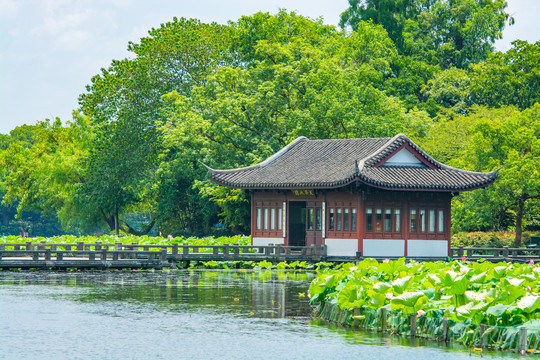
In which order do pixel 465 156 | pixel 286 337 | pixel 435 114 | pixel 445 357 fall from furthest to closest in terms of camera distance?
pixel 435 114
pixel 465 156
pixel 286 337
pixel 445 357

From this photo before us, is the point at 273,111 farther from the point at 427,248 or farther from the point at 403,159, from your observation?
the point at 427,248

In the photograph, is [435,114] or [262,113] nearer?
[262,113]

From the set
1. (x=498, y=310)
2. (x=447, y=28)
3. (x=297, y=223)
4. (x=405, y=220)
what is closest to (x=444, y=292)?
(x=498, y=310)

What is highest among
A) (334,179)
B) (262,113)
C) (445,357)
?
(262,113)

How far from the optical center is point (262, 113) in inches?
1991

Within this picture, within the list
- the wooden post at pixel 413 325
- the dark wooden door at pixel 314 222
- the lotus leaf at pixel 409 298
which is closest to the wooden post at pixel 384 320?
A: the lotus leaf at pixel 409 298

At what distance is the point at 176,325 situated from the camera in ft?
61.4

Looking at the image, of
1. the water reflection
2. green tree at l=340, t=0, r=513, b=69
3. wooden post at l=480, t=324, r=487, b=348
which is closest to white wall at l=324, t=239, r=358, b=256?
the water reflection

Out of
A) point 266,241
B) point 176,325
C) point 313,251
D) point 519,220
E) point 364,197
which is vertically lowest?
point 176,325

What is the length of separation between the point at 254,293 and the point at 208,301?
265 centimetres

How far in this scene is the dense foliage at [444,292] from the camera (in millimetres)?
15594

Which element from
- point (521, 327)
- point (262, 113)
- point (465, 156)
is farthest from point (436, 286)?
point (262, 113)

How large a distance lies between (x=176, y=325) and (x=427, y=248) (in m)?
22.5

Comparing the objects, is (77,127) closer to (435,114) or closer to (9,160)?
(9,160)
